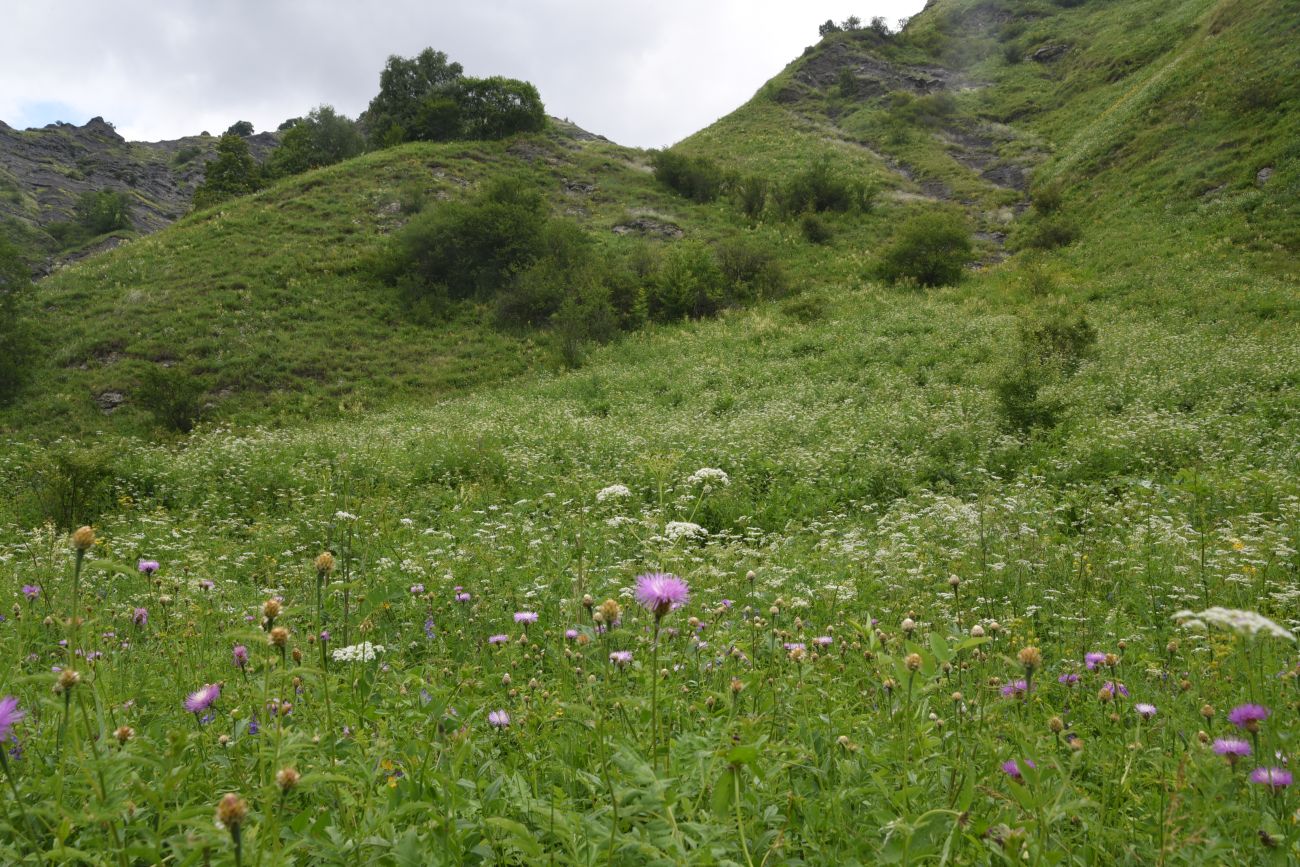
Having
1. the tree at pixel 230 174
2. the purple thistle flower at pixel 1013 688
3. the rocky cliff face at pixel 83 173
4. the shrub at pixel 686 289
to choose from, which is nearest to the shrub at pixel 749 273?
the shrub at pixel 686 289

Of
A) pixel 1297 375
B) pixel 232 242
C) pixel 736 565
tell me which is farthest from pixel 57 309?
pixel 1297 375

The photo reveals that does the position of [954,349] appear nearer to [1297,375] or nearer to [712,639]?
[1297,375]

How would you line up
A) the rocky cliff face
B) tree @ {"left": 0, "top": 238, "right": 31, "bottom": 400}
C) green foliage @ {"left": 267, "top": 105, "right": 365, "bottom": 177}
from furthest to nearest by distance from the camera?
the rocky cliff face
green foliage @ {"left": 267, "top": 105, "right": 365, "bottom": 177}
tree @ {"left": 0, "top": 238, "right": 31, "bottom": 400}

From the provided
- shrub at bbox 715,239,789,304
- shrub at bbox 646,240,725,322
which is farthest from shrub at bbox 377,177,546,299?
shrub at bbox 715,239,789,304

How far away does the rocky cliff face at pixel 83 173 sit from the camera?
65.8m

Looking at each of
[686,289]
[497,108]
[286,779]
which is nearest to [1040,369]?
[286,779]

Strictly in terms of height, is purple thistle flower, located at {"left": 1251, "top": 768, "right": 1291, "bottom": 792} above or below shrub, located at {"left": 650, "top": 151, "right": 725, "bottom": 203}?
below

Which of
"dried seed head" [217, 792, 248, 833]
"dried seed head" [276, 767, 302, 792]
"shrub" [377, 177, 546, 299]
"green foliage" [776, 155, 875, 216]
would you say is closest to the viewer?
"dried seed head" [217, 792, 248, 833]

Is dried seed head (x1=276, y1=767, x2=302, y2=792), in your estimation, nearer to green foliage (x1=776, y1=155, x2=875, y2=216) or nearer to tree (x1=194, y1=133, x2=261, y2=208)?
green foliage (x1=776, y1=155, x2=875, y2=216)

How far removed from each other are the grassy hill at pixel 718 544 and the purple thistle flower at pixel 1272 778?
35 millimetres

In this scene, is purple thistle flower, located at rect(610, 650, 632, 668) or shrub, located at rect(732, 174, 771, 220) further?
shrub, located at rect(732, 174, 771, 220)

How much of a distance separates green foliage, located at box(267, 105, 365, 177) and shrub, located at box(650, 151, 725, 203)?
21.3 meters

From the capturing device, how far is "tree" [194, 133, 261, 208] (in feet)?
124

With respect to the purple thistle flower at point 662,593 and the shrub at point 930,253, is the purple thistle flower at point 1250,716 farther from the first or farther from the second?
the shrub at point 930,253
